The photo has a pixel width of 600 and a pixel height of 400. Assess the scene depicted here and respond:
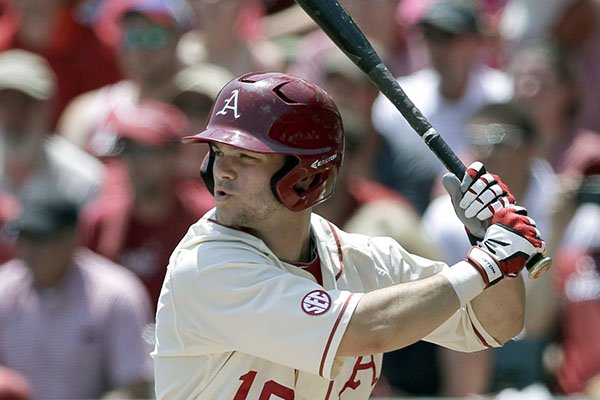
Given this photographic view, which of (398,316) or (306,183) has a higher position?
(306,183)

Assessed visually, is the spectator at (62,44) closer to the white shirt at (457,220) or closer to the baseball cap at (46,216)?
the baseball cap at (46,216)

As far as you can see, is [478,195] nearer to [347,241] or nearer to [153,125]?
[347,241]

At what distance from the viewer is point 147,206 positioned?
23.4 feet

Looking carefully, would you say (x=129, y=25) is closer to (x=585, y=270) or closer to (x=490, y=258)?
(x=585, y=270)

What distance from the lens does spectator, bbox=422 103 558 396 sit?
651 cm

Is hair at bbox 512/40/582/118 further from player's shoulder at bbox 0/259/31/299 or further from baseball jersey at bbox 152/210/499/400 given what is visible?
baseball jersey at bbox 152/210/499/400

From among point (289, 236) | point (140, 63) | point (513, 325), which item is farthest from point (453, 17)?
point (289, 236)

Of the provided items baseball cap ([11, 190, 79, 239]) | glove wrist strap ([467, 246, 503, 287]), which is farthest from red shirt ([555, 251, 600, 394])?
glove wrist strap ([467, 246, 503, 287])

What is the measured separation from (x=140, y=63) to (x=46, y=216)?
1.49 m

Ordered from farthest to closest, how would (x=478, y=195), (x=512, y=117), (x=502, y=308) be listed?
(x=512, y=117)
(x=502, y=308)
(x=478, y=195)

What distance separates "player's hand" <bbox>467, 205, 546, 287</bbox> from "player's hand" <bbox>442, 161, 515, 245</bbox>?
0.10m

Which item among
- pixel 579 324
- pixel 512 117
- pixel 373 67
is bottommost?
pixel 579 324

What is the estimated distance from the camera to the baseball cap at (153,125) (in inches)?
283

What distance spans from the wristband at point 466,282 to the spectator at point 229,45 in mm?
4200
